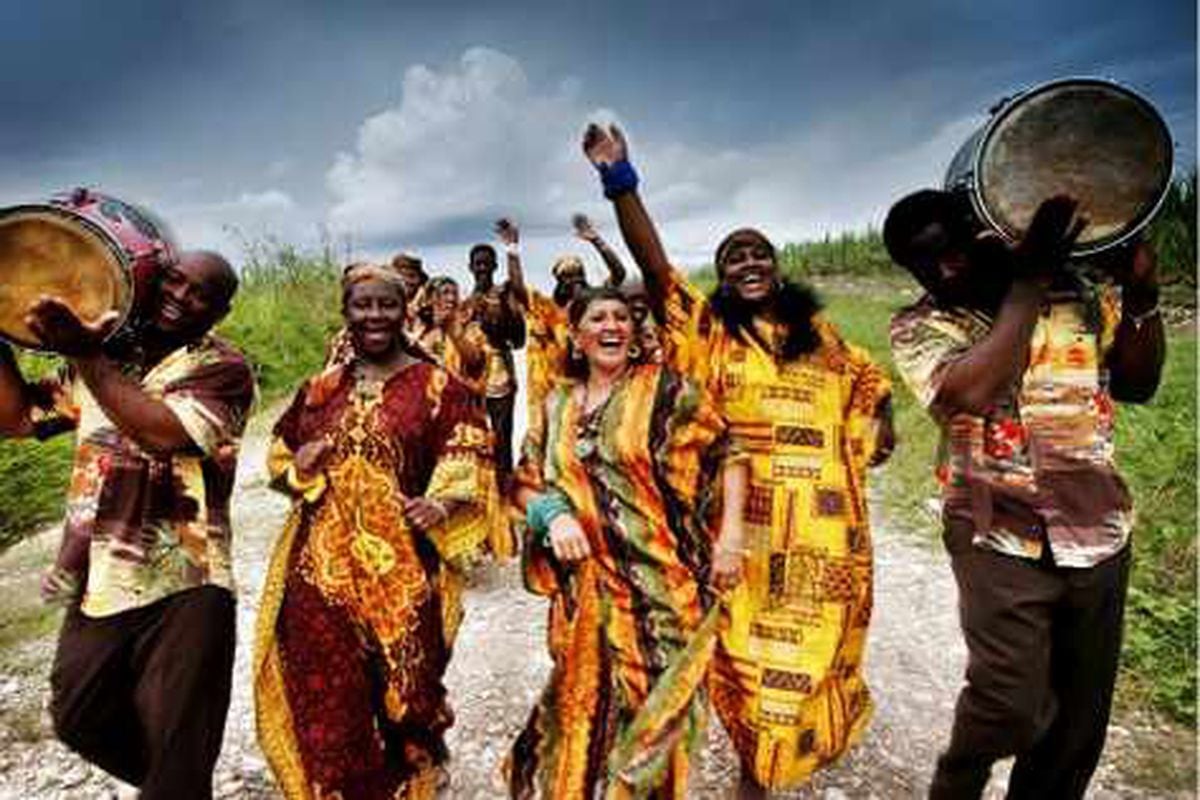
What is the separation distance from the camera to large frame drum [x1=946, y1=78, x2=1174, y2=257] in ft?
7.41

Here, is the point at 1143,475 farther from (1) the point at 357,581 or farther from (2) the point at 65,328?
(2) the point at 65,328

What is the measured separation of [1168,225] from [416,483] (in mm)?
13198

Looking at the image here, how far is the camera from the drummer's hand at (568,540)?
8.45ft

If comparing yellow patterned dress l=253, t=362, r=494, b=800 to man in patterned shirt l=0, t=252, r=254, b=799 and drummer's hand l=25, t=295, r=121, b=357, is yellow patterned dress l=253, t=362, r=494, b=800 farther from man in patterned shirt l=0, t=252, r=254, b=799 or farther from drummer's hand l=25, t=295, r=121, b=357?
drummer's hand l=25, t=295, r=121, b=357

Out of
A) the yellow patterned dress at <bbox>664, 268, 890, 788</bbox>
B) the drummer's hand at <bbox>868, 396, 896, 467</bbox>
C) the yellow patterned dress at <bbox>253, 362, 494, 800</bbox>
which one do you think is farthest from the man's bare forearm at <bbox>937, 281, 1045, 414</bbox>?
the yellow patterned dress at <bbox>253, 362, 494, 800</bbox>

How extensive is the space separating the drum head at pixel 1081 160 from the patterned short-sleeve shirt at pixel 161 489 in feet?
6.46

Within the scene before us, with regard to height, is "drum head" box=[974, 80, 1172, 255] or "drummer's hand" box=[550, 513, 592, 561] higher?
"drum head" box=[974, 80, 1172, 255]

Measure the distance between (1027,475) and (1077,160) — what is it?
2.54 ft

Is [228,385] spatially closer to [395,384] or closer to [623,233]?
[395,384]

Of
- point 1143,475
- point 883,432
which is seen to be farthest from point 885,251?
point 883,432

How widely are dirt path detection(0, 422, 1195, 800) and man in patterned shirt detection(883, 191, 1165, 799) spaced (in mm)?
990

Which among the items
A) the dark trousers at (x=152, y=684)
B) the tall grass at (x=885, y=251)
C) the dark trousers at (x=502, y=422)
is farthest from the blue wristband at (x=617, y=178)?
the tall grass at (x=885, y=251)

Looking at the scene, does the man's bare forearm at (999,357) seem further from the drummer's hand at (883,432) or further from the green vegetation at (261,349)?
the green vegetation at (261,349)

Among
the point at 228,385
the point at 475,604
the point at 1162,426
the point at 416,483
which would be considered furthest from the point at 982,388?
the point at 1162,426
